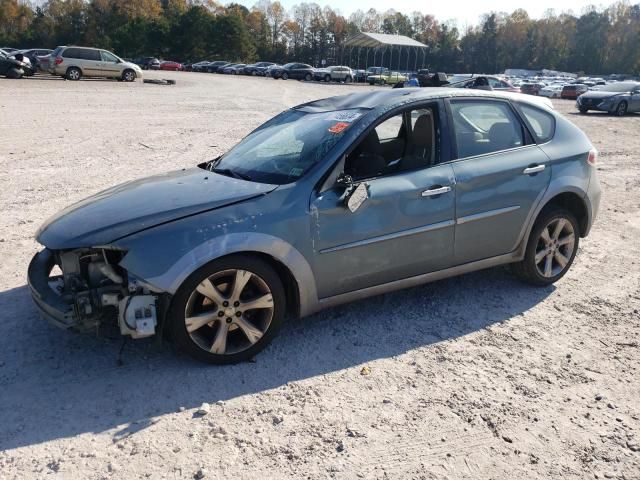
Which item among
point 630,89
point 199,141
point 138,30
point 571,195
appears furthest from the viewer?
point 138,30

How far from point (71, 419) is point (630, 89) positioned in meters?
24.4

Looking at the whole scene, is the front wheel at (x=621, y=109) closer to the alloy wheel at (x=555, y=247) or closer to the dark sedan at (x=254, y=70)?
the alloy wheel at (x=555, y=247)

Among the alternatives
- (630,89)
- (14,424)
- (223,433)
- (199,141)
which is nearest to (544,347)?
(223,433)

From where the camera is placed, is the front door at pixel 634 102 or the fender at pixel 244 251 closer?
the fender at pixel 244 251

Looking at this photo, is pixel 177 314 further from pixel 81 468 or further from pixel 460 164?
pixel 460 164

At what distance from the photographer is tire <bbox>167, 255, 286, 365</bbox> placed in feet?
11.2

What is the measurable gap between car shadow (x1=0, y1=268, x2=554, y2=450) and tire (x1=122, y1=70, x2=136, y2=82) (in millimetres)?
30708

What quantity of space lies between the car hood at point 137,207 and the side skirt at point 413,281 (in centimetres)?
89

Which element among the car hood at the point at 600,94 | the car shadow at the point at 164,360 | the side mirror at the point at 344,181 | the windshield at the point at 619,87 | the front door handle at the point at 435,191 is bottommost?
the car shadow at the point at 164,360

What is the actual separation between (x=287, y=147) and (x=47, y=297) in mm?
1974

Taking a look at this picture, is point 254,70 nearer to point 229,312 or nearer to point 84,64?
point 84,64

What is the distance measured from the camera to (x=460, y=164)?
4348mm

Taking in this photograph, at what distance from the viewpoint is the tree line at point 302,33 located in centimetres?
8619

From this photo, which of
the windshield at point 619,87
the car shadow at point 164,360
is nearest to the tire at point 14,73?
the windshield at point 619,87
